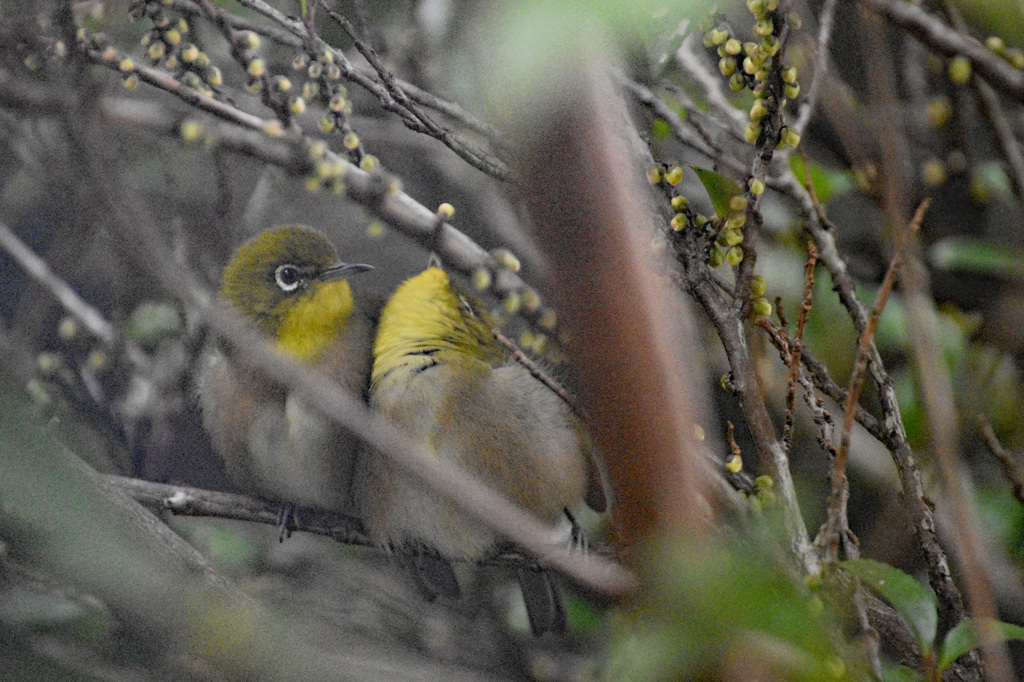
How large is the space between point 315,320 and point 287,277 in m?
0.04

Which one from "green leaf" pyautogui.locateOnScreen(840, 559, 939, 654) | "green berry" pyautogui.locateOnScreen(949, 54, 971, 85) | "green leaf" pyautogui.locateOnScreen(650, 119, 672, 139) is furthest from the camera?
"green berry" pyautogui.locateOnScreen(949, 54, 971, 85)

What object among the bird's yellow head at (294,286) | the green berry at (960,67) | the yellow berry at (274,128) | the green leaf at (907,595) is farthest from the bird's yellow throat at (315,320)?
the green berry at (960,67)

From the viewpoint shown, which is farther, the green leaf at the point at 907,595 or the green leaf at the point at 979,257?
the green leaf at the point at 979,257

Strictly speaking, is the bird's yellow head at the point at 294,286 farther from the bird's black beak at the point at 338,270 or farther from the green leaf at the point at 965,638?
the green leaf at the point at 965,638

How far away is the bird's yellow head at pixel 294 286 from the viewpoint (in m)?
0.58

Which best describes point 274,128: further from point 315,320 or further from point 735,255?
point 735,255

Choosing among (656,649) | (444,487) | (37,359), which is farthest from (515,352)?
(37,359)

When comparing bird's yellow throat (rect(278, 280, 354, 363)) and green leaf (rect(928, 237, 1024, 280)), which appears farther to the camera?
green leaf (rect(928, 237, 1024, 280))

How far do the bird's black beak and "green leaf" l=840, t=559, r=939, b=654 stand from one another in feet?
1.23

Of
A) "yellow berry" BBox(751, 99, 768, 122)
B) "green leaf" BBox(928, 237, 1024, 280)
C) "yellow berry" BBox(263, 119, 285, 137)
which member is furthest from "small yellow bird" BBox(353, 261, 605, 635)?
"green leaf" BBox(928, 237, 1024, 280)

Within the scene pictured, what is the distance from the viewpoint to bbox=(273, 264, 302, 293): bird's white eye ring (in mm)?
586

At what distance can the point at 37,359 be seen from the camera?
22.7 inches

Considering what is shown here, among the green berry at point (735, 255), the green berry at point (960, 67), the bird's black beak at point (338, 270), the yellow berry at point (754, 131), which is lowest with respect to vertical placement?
the bird's black beak at point (338, 270)

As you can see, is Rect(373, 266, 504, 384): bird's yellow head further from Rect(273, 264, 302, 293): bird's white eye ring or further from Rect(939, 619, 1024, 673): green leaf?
Rect(939, 619, 1024, 673): green leaf
